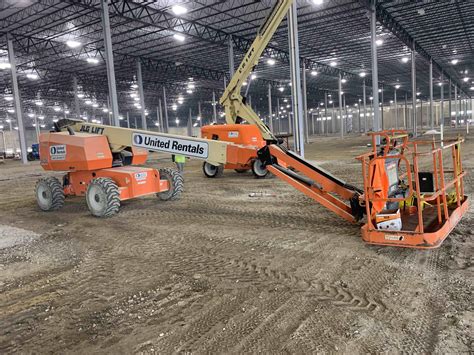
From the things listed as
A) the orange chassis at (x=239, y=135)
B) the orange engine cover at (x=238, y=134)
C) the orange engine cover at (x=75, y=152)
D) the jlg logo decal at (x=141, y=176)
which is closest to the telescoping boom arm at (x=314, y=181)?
the jlg logo decal at (x=141, y=176)

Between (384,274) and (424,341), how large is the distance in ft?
4.17

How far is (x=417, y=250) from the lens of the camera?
4.64 metres

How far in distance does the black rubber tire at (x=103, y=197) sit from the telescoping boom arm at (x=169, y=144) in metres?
0.96

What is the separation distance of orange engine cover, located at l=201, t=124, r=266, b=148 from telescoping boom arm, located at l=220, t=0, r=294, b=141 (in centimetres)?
63

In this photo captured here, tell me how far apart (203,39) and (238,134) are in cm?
1381

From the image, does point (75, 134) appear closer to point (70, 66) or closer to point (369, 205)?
point (369, 205)

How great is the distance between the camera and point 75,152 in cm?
763

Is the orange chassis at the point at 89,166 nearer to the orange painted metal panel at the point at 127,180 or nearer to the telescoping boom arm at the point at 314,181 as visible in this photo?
the orange painted metal panel at the point at 127,180

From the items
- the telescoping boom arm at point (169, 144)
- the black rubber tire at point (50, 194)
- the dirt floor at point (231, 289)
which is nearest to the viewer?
the dirt floor at point (231, 289)

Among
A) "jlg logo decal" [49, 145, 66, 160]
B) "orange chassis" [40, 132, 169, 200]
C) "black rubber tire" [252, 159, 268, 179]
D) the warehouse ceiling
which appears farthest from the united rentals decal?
the warehouse ceiling

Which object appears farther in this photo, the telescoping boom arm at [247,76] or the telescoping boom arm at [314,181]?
the telescoping boom arm at [247,76]

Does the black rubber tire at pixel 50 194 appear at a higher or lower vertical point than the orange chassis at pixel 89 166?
lower

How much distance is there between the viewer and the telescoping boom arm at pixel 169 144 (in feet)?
21.2

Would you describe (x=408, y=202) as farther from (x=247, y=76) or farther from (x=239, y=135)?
(x=247, y=76)
